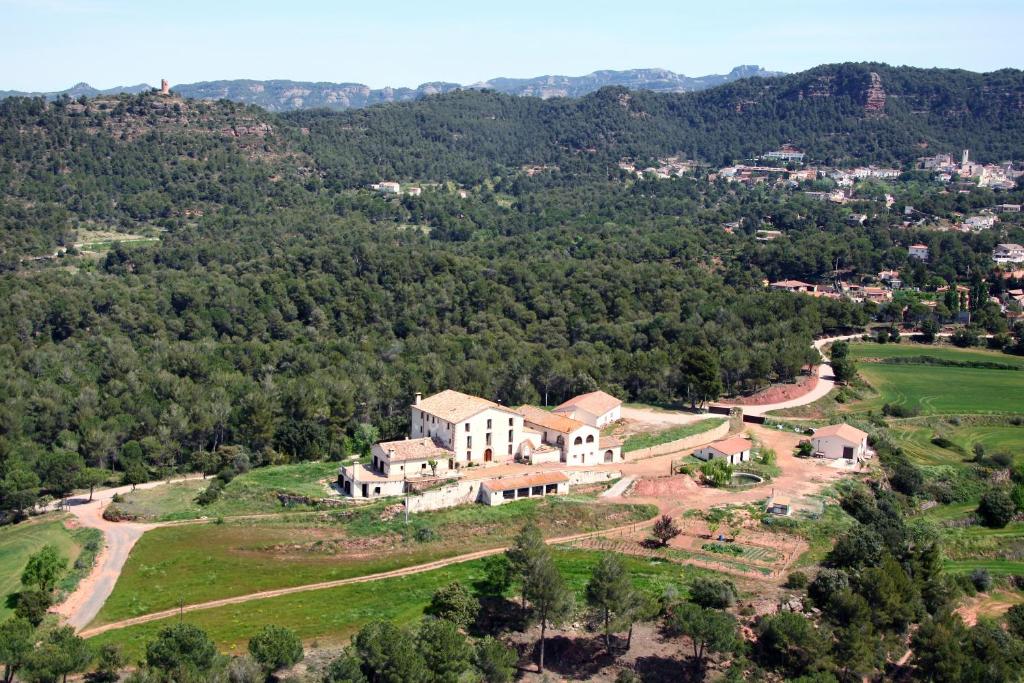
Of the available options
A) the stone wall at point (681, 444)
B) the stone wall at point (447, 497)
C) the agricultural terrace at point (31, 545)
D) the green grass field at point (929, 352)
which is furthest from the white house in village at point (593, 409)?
the green grass field at point (929, 352)

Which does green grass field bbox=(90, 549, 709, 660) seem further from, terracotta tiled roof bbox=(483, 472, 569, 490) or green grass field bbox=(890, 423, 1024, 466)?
green grass field bbox=(890, 423, 1024, 466)

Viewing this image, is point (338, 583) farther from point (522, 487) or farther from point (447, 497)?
point (522, 487)

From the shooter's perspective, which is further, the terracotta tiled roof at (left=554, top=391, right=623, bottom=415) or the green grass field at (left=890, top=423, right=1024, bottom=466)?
the green grass field at (left=890, top=423, right=1024, bottom=466)

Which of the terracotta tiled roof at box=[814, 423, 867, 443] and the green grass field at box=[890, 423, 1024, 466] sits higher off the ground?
the terracotta tiled roof at box=[814, 423, 867, 443]

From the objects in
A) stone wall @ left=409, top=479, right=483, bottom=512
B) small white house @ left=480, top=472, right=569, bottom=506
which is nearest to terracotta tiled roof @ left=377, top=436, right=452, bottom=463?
stone wall @ left=409, top=479, right=483, bottom=512

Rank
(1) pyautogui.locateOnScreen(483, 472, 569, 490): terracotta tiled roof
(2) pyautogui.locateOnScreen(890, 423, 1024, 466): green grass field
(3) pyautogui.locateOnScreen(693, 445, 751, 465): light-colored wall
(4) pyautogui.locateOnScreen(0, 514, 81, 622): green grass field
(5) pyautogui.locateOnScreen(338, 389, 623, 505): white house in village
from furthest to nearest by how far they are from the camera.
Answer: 1. (2) pyautogui.locateOnScreen(890, 423, 1024, 466): green grass field
2. (3) pyautogui.locateOnScreen(693, 445, 751, 465): light-colored wall
3. (5) pyautogui.locateOnScreen(338, 389, 623, 505): white house in village
4. (1) pyautogui.locateOnScreen(483, 472, 569, 490): terracotta tiled roof
5. (4) pyautogui.locateOnScreen(0, 514, 81, 622): green grass field

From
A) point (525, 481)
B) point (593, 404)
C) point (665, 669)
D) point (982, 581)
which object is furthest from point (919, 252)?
point (665, 669)

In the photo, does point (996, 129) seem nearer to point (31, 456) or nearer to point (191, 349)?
point (191, 349)

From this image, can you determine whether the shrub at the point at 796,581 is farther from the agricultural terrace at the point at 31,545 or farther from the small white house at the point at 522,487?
the agricultural terrace at the point at 31,545
